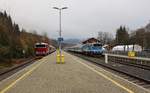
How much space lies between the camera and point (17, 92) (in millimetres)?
12141

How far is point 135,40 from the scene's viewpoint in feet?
365

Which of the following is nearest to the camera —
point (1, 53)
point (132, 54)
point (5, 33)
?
point (132, 54)

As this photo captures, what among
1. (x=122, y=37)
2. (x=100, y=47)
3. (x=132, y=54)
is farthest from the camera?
(x=122, y=37)

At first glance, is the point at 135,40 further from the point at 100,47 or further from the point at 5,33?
the point at 5,33

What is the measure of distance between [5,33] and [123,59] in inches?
734

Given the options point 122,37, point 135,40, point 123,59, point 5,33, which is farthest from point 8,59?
point 122,37

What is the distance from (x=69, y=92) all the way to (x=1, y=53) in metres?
28.0

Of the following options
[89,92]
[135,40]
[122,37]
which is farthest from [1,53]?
[122,37]

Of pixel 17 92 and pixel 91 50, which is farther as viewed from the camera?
pixel 91 50

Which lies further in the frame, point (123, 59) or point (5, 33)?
point (5, 33)

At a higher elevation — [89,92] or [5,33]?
[5,33]

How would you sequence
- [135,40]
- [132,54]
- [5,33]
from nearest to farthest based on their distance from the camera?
[132,54] → [5,33] → [135,40]

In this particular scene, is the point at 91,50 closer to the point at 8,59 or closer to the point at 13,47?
the point at 13,47

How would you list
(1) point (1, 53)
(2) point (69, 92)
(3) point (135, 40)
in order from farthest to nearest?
(3) point (135, 40) < (1) point (1, 53) < (2) point (69, 92)
